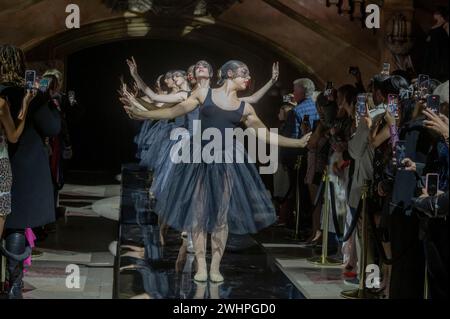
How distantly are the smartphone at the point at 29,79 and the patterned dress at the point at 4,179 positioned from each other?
0.33 metres

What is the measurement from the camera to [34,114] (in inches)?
249

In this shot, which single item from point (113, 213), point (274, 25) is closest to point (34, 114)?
point (113, 213)

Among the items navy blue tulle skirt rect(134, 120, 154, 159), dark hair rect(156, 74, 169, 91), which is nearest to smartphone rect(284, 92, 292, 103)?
dark hair rect(156, 74, 169, 91)

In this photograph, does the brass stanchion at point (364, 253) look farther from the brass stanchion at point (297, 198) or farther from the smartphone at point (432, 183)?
the brass stanchion at point (297, 198)

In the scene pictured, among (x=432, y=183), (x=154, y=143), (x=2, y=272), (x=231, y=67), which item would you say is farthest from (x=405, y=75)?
(x=154, y=143)

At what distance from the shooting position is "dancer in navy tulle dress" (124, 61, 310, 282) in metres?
7.21

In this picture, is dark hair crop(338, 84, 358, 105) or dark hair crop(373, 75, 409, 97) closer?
dark hair crop(373, 75, 409, 97)

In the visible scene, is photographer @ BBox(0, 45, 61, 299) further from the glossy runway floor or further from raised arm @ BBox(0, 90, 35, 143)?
the glossy runway floor

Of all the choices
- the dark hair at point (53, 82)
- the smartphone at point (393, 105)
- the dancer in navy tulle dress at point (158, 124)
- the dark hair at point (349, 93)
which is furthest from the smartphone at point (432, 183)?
the dark hair at point (53, 82)

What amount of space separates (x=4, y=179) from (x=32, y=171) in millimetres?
375

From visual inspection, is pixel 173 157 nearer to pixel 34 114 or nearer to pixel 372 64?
pixel 34 114

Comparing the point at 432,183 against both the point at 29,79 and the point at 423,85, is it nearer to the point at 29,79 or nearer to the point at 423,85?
the point at 423,85

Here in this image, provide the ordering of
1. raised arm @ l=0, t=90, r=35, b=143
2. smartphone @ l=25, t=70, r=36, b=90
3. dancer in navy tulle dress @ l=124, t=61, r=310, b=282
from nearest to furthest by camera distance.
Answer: raised arm @ l=0, t=90, r=35, b=143, smartphone @ l=25, t=70, r=36, b=90, dancer in navy tulle dress @ l=124, t=61, r=310, b=282

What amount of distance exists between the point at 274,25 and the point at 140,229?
4566 millimetres
